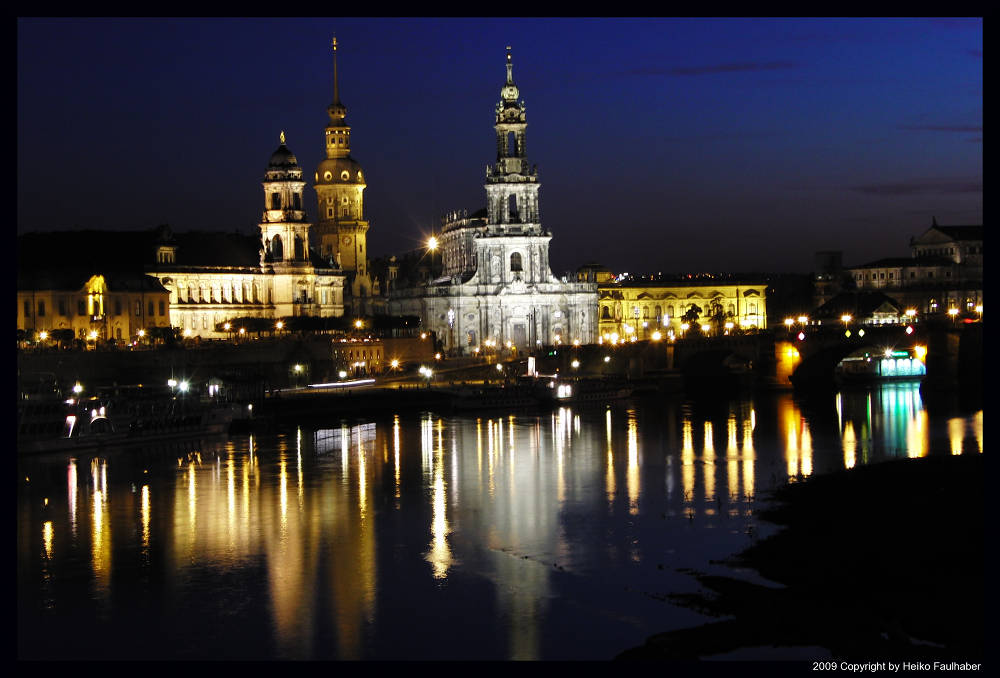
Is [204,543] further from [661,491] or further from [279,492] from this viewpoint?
[661,491]

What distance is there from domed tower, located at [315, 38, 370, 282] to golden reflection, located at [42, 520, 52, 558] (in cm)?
7611

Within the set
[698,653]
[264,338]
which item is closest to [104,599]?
[698,653]

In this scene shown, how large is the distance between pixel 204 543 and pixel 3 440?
1803 centimetres

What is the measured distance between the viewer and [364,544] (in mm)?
39031

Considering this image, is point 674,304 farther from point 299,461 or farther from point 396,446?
point 299,461

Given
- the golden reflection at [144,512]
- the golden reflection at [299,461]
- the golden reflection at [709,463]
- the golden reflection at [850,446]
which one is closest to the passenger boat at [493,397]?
the golden reflection at [709,463]

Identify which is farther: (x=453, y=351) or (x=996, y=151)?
(x=453, y=351)

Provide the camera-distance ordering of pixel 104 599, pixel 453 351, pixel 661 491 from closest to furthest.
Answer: pixel 104 599
pixel 661 491
pixel 453 351

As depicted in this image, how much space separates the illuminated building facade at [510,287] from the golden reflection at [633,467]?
109ft

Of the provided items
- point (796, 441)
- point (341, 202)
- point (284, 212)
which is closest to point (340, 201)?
point (341, 202)

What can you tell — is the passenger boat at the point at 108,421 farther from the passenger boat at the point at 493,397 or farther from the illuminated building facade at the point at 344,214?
the illuminated building facade at the point at 344,214

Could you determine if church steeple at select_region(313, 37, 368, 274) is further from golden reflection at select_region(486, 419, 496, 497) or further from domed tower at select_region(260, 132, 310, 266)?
golden reflection at select_region(486, 419, 496, 497)

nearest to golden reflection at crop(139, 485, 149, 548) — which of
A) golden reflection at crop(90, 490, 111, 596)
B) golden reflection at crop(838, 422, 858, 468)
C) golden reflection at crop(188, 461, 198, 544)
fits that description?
golden reflection at crop(90, 490, 111, 596)

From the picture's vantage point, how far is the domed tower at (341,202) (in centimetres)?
11788
